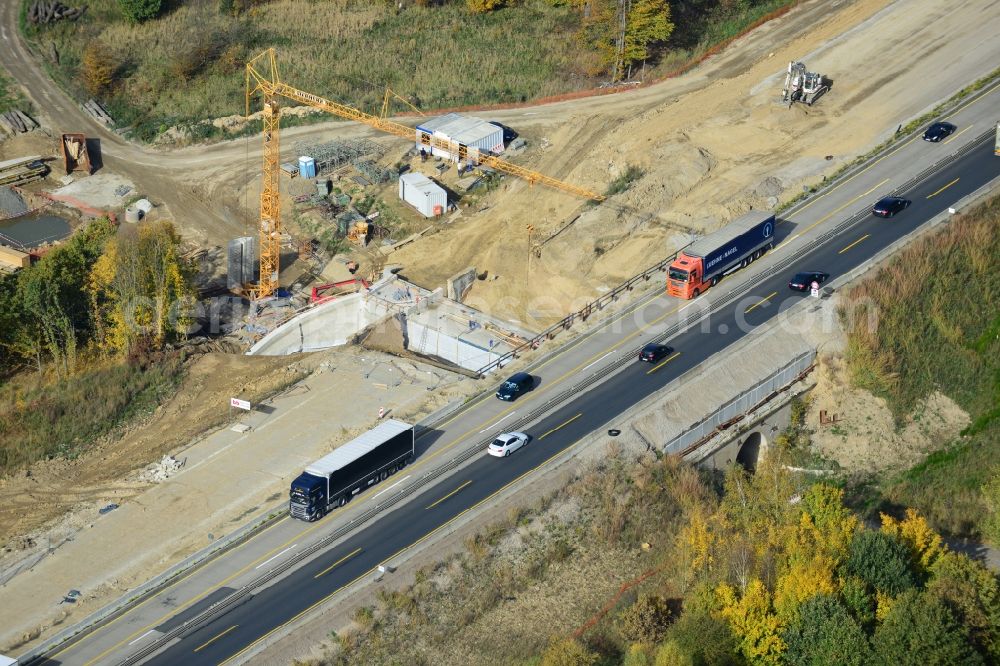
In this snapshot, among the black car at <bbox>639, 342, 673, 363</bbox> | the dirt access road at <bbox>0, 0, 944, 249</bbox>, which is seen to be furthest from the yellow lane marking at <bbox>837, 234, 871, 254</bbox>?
the dirt access road at <bbox>0, 0, 944, 249</bbox>

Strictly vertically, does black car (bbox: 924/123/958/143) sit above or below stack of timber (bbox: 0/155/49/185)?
above

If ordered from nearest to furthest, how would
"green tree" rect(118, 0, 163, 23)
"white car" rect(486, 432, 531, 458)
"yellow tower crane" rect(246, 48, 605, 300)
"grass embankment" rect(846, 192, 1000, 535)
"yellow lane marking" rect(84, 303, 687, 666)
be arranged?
"yellow lane marking" rect(84, 303, 687, 666) → "white car" rect(486, 432, 531, 458) → "grass embankment" rect(846, 192, 1000, 535) → "yellow tower crane" rect(246, 48, 605, 300) → "green tree" rect(118, 0, 163, 23)

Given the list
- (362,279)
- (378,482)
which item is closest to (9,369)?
(362,279)

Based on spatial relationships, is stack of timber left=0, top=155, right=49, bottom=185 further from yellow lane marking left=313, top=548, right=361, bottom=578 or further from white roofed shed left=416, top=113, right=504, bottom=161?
yellow lane marking left=313, top=548, right=361, bottom=578

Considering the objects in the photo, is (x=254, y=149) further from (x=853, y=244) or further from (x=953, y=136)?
(x=953, y=136)

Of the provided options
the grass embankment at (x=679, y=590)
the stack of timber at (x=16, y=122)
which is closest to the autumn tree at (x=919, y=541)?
the grass embankment at (x=679, y=590)
